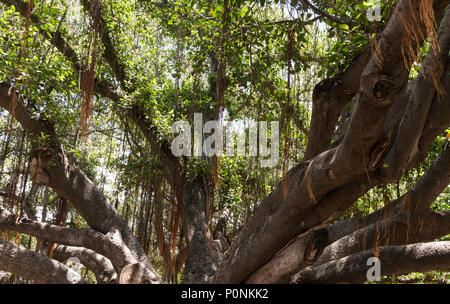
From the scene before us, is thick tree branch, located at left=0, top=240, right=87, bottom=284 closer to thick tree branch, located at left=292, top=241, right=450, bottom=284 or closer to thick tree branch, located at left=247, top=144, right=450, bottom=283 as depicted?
thick tree branch, located at left=247, top=144, right=450, bottom=283

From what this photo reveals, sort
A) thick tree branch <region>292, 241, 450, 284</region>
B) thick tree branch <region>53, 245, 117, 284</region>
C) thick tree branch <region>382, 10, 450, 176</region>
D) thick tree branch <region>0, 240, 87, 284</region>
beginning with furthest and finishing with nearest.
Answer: thick tree branch <region>53, 245, 117, 284</region> < thick tree branch <region>0, 240, 87, 284</region> < thick tree branch <region>292, 241, 450, 284</region> < thick tree branch <region>382, 10, 450, 176</region>

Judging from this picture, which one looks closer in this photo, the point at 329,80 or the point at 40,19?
the point at 329,80

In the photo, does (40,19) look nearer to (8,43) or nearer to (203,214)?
(8,43)

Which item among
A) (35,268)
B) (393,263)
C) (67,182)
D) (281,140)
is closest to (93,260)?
(35,268)

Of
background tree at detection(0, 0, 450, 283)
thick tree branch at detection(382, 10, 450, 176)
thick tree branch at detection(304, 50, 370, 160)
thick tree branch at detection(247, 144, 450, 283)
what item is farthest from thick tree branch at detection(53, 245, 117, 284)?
thick tree branch at detection(382, 10, 450, 176)

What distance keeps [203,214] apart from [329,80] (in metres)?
2.20

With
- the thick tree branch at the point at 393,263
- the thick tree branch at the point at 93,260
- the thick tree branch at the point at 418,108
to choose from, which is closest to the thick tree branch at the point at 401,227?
the thick tree branch at the point at 393,263

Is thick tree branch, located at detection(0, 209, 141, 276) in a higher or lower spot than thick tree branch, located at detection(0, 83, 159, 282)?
lower

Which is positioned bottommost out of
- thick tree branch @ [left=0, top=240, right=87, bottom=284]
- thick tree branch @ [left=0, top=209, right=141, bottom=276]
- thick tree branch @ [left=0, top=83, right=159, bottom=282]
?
thick tree branch @ [left=0, top=240, right=87, bottom=284]

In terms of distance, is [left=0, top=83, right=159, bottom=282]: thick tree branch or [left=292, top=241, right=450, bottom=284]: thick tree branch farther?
[left=0, top=83, right=159, bottom=282]: thick tree branch

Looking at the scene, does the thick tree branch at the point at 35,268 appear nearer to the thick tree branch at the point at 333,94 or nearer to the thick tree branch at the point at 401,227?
the thick tree branch at the point at 401,227

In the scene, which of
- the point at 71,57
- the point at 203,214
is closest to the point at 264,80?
the point at 203,214
